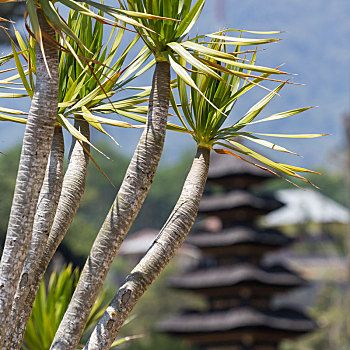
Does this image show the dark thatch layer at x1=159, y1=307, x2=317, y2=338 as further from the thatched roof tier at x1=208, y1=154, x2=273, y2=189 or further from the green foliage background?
the thatched roof tier at x1=208, y1=154, x2=273, y2=189

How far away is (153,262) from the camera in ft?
15.2

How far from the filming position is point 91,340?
444cm

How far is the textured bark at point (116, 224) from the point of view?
4.49 metres

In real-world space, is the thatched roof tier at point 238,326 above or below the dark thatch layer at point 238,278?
below

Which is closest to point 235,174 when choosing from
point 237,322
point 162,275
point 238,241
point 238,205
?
point 238,205

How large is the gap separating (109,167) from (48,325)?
8973 centimetres

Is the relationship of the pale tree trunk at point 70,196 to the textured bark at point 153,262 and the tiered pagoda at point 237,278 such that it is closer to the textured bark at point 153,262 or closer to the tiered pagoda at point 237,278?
the textured bark at point 153,262

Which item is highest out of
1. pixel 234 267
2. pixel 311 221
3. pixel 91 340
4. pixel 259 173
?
pixel 311 221

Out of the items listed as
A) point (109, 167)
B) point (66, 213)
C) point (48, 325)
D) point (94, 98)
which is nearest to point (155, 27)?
point (94, 98)

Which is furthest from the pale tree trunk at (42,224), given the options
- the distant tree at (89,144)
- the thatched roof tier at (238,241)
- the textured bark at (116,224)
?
the thatched roof tier at (238,241)

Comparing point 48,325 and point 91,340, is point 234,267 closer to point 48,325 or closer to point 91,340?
point 48,325

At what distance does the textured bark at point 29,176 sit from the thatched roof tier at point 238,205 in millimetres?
26539

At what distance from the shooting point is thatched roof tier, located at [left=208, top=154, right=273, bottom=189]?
31.1 metres

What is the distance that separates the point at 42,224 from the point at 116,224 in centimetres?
50
